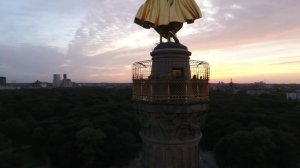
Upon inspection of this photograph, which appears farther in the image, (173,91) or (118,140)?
(118,140)

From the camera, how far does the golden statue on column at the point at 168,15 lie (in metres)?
9.31

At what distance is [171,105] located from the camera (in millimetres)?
8703

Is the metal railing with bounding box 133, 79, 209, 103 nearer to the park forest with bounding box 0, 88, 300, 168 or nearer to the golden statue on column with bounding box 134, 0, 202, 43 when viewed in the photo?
the golden statue on column with bounding box 134, 0, 202, 43

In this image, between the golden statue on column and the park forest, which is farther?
the park forest

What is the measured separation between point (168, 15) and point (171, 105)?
2.88 metres

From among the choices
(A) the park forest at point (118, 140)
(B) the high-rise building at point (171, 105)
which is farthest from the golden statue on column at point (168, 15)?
(A) the park forest at point (118, 140)

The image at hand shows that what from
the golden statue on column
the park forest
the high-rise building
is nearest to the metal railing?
the high-rise building

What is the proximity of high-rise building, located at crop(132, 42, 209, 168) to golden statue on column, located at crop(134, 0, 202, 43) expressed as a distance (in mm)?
636

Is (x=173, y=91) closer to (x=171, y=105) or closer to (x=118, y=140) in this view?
(x=171, y=105)

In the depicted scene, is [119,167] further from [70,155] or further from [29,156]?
[29,156]

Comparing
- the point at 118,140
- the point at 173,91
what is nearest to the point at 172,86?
the point at 173,91

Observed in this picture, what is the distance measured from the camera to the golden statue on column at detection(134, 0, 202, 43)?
9.31m

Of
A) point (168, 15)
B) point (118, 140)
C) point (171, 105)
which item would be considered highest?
point (168, 15)

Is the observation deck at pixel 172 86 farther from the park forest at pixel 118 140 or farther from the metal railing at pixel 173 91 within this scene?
the park forest at pixel 118 140
